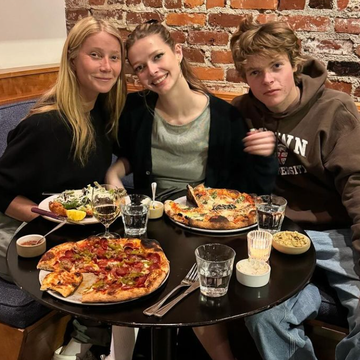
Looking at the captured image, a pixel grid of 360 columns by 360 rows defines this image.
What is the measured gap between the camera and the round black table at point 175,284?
99 cm

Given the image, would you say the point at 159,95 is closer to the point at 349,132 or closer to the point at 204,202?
the point at 204,202

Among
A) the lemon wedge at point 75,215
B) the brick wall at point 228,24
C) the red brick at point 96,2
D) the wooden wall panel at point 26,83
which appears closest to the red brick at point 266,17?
the brick wall at point 228,24

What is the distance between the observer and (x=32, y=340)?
5.15 ft

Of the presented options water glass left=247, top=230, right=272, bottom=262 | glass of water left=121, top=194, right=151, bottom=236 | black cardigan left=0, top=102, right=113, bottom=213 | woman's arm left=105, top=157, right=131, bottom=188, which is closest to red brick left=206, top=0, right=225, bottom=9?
woman's arm left=105, top=157, right=131, bottom=188

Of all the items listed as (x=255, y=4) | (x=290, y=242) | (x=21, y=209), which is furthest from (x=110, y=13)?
(x=290, y=242)

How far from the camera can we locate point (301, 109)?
5.81 ft

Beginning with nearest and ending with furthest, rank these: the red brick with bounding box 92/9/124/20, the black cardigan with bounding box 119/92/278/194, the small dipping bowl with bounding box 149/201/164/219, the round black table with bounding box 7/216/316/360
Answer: the round black table with bounding box 7/216/316/360 < the small dipping bowl with bounding box 149/201/164/219 < the black cardigan with bounding box 119/92/278/194 < the red brick with bounding box 92/9/124/20

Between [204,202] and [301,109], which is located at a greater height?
[301,109]

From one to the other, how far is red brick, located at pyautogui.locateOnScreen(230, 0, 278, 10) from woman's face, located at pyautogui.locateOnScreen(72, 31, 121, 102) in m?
0.83

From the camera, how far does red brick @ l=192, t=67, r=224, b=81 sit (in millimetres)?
2439

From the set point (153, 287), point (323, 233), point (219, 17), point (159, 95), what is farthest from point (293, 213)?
point (219, 17)

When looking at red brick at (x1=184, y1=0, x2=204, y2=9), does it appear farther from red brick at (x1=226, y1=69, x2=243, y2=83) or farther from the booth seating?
the booth seating

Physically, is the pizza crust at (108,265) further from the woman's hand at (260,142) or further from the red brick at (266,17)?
the red brick at (266,17)

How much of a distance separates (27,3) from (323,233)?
6.79ft
